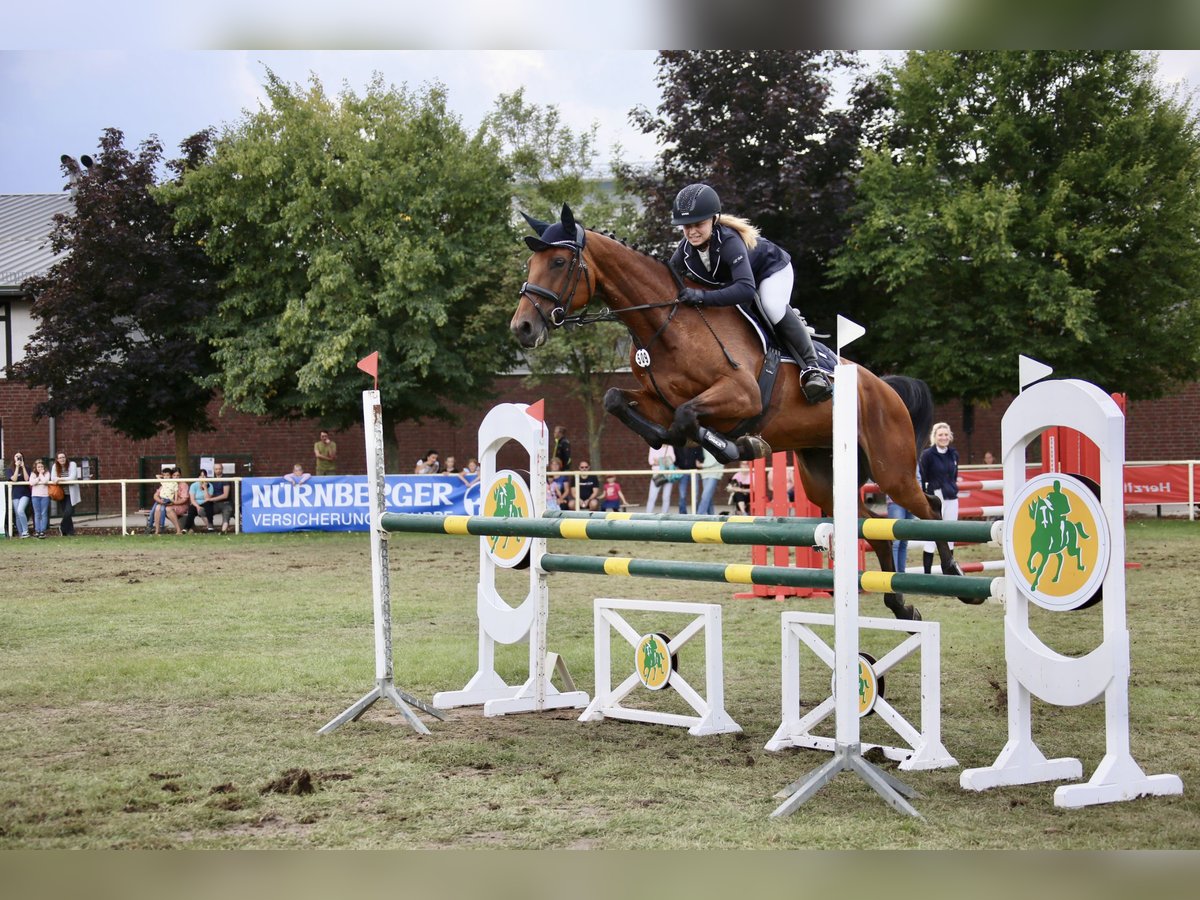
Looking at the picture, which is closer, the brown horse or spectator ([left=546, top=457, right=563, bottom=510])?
the brown horse

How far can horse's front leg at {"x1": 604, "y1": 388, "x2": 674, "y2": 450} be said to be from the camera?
5469mm

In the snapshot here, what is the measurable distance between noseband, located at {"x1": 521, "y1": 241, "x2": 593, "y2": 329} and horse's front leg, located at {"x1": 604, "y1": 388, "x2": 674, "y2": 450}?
0.42 m

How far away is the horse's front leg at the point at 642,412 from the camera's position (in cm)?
547

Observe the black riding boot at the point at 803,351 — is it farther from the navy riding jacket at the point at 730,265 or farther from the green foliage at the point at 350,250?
the green foliage at the point at 350,250

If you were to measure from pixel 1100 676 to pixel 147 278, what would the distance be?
1957cm

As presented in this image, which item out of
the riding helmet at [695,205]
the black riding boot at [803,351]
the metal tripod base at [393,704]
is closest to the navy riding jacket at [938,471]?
the black riding boot at [803,351]

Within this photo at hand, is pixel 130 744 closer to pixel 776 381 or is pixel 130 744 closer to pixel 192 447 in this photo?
pixel 776 381

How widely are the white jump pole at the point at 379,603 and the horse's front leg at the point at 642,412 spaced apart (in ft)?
3.66

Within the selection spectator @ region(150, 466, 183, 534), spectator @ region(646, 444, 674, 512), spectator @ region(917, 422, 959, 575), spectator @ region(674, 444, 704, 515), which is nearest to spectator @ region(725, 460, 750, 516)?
spectator @ region(674, 444, 704, 515)

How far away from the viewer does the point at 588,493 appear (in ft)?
57.1

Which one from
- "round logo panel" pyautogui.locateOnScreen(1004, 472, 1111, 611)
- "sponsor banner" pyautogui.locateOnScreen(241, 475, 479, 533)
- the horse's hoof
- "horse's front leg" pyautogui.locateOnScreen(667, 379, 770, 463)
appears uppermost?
"horse's front leg" pyautogui.locateOnScreen(667, 379, 770, 463)

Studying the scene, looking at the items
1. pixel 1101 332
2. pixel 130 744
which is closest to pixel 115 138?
pixel 1101 332

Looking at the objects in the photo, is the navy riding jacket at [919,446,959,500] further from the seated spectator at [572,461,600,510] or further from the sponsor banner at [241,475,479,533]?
the sponsor banner at [241,475,479,533]

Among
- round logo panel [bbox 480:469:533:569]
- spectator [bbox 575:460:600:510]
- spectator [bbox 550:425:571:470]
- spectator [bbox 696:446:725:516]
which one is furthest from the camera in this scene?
spectator [bbox 550:425:571:470]
